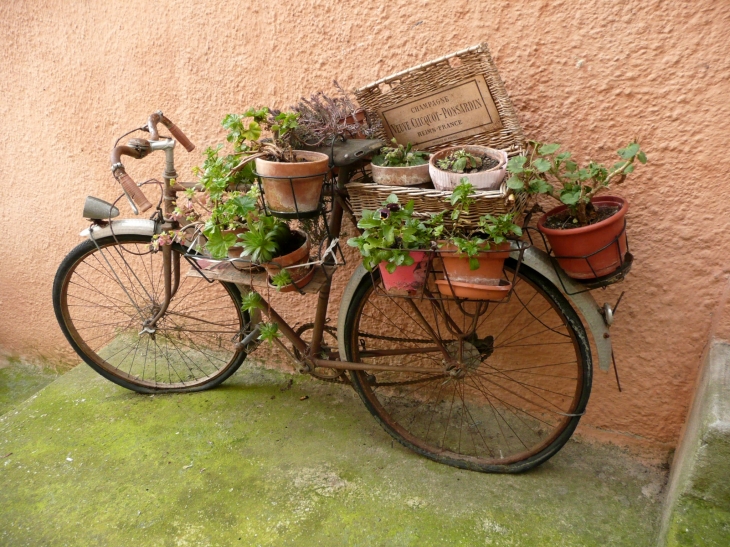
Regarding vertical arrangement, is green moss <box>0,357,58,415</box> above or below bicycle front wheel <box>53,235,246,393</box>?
below

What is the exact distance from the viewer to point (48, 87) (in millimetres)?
2635

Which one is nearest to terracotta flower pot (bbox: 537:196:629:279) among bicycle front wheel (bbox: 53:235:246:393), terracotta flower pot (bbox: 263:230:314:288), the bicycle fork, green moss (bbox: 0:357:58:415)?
terracotta flower pot (bbox: 263:230:314:288)

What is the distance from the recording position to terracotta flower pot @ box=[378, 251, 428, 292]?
156 centimetres

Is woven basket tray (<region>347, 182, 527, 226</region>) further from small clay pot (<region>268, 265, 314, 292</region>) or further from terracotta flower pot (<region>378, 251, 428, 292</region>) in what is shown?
small clay pot (<region>268, 265, 314, 292</region>)

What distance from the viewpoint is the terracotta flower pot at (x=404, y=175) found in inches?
60.1

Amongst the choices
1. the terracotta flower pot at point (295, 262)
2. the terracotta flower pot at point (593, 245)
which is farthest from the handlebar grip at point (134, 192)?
the terracotta flower pot at point (593, 245)

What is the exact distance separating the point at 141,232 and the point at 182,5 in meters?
1.01

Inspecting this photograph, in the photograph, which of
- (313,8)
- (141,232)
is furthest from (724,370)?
(141,232)

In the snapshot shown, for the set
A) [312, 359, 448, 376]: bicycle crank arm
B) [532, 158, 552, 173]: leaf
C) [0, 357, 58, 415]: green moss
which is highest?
[532, 158, 552, 173]: leaf

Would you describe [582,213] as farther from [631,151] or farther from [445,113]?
[445,113]

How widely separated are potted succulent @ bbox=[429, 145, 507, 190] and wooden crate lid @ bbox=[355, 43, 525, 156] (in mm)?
84

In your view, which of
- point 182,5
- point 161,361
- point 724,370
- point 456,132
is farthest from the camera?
point 161,361

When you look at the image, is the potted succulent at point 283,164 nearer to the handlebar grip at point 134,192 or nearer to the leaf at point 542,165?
Answer: the handlebar grip at point 134,192

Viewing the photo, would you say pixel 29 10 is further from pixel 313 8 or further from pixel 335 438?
pixel 335 438
